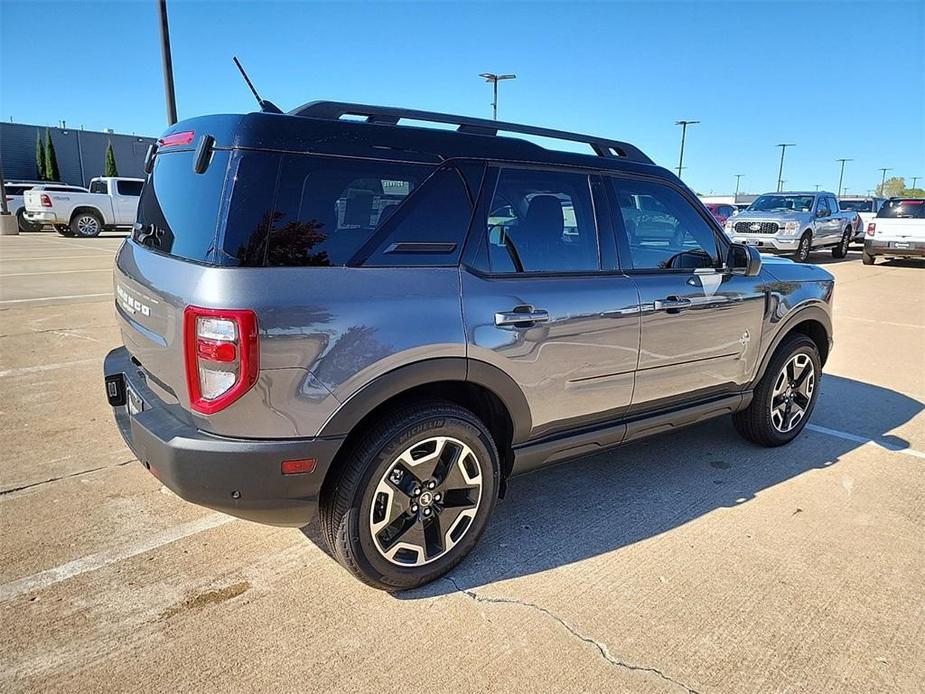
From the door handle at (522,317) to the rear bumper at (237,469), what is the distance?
87 centimetres

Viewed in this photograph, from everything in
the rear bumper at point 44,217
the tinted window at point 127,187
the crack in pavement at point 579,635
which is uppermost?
the tinted window at point 127,187

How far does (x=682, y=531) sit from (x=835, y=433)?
2238 mm

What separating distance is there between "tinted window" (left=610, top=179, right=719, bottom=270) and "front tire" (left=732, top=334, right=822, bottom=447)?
96cm

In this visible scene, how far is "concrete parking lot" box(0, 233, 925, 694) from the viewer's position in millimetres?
2316

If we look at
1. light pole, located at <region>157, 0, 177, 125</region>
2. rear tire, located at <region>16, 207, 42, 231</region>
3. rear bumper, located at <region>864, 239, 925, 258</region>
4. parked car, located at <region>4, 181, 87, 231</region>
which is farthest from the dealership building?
rear bumper, located at <region>864, 239, 925, 258</region>

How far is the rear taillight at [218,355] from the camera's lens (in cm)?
223

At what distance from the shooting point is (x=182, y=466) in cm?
235

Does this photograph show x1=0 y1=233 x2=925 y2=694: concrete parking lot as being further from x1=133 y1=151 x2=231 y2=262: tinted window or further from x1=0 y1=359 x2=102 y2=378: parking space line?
x1=133 y1=151 x2=231 y2=262: tinted window

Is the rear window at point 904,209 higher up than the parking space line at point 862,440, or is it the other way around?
the rear window at point 904,209

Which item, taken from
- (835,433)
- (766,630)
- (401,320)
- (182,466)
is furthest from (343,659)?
(835,433)

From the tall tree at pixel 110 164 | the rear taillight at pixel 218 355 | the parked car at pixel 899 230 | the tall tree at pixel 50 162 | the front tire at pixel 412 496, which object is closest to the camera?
the rear taillight at pixel 218 355

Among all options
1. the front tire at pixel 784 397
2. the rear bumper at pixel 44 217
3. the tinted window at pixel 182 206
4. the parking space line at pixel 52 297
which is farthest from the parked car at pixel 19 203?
the front tire at pixel 784 397

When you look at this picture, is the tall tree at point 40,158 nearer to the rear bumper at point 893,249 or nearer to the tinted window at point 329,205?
the rear bumper at point 893,249

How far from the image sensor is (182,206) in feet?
8.70
